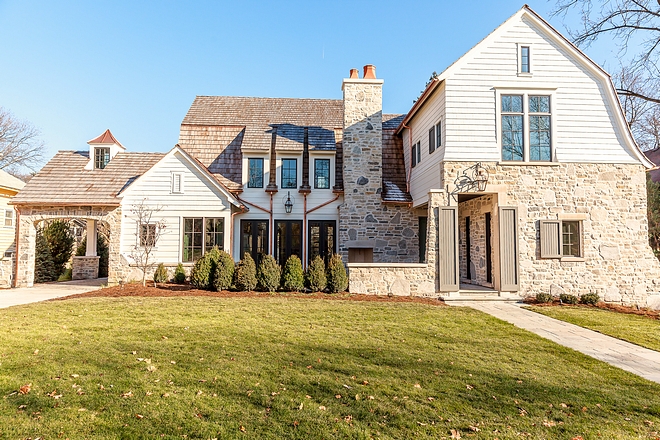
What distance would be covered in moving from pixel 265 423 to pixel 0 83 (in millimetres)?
23467

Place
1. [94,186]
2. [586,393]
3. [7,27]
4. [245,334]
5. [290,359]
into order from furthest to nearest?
[94,186], [7,27], [245,334], [290,359], [586,393]

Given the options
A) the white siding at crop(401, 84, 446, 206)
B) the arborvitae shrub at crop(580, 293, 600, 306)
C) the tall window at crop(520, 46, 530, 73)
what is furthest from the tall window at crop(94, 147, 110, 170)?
the arborvitae shrub at crop(580, 293, 600, 306)

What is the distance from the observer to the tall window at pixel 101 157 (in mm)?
15328

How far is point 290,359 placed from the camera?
537 centimetres

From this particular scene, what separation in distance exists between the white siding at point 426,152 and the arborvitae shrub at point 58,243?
50.5 ft

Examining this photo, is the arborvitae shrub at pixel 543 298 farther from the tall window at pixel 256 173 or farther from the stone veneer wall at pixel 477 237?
the tall window at pixel 256 173

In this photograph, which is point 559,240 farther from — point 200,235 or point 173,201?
point 173,201

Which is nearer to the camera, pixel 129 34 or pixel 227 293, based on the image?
pixel 227 293

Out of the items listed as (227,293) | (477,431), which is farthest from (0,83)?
(477,431)

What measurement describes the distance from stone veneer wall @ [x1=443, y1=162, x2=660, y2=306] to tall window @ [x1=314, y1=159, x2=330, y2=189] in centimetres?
532

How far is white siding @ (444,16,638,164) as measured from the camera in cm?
1150

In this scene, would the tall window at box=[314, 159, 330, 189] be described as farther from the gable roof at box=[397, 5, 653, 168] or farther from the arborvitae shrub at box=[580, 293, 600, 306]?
the arborvitae shrub at box=[580, 293, 600, 306]

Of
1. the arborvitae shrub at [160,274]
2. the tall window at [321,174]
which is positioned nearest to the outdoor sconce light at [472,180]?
the tall window at [321,174]

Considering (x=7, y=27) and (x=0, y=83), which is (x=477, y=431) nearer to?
(x=7, y=27)
